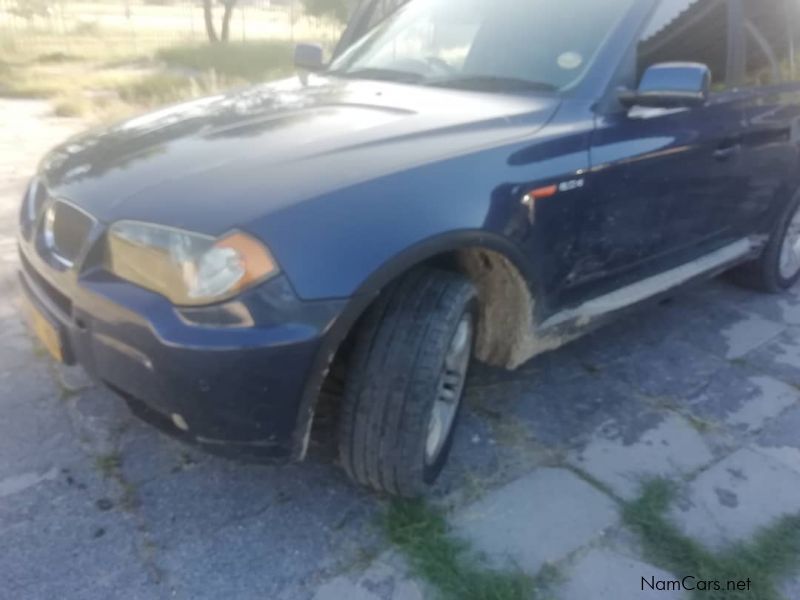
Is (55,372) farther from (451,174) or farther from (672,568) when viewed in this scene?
(672,568)

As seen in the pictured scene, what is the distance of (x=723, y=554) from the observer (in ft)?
7.59

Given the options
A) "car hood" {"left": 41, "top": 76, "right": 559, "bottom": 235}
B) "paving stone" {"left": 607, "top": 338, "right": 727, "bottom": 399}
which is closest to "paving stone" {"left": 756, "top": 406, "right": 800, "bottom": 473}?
"paving stone" {"left": 607, "top": 338, "right": 727, "bottom": 399}

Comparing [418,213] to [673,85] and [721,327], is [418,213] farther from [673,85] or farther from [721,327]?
[721,327]

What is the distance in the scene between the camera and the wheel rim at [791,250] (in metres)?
4.18

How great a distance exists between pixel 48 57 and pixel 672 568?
16.5m

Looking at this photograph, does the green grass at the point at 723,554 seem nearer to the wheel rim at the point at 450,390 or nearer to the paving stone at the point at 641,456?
the paving stone at the point at 641,456

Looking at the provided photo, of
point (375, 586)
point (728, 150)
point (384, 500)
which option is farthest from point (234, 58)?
point (375, 586)

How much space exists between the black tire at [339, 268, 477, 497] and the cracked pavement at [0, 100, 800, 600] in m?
0.19

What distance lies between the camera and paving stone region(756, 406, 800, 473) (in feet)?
9.24

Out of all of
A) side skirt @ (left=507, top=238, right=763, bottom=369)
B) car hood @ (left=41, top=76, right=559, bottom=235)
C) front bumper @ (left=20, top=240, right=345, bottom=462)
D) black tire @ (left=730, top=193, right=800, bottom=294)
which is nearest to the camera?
front bumper @ (left=20, top=240, right=345, bottom=462)

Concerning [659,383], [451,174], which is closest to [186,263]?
[451,174]

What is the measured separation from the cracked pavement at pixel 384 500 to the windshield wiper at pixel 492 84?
121 centimetres

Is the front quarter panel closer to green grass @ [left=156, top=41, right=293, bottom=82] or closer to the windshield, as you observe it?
the windshield

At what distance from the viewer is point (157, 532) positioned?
2289 mm
